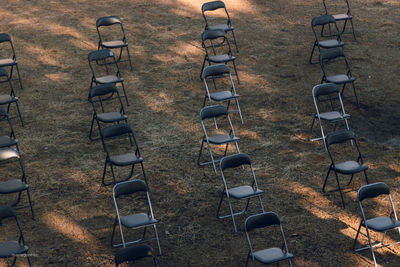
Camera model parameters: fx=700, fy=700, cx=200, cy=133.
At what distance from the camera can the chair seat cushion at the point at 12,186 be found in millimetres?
11002

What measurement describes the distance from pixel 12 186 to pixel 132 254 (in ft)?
9.31

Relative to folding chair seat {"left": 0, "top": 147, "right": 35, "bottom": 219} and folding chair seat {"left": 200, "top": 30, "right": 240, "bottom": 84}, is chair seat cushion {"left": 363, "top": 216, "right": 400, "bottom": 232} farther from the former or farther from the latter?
folding chair seat {"left": 200, "top": 30, "right": 240, "bottom": 84}

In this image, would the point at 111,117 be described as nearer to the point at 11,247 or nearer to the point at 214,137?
the point at 214,137

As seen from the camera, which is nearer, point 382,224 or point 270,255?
point 270,255

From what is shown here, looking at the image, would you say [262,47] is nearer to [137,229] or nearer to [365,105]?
[365,105]

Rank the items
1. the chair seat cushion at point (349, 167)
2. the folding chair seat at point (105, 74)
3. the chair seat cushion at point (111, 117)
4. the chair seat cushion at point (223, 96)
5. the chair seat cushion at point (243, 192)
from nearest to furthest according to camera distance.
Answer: the chair seat cushion at point (243, 192) < the chair seat cushion at point (349, 167) < the chair seat cushion at point (111, 117) < the chair seat cushion at point (223, 96) < the folding chair seat at point (105, 74)

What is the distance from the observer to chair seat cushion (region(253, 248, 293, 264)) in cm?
955

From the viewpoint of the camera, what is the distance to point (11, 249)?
9711 mm

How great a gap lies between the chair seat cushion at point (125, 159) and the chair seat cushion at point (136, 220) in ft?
5.09

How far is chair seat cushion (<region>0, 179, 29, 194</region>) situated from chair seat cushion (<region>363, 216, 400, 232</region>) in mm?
5359

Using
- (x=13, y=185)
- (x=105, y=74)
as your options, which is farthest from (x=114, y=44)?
(x=13, y=185)

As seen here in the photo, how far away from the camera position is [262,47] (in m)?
17.9

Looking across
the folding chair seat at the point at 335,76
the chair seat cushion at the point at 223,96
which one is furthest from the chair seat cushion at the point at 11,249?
the folding chair seat at the point at 335,76

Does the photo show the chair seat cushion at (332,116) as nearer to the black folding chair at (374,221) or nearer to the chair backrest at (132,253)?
the black folding chair at (374,221)
